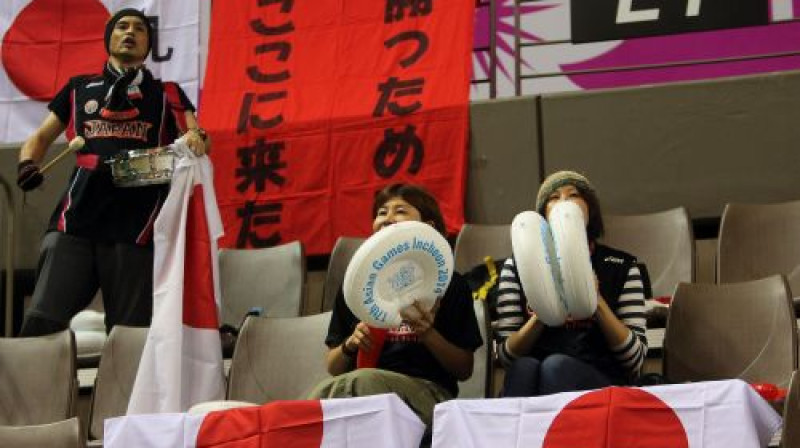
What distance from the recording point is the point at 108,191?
5.16 meters

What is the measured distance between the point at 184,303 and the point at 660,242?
5.80 ft

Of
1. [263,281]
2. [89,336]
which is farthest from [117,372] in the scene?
[263,281]

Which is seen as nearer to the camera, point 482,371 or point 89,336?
point 482,371

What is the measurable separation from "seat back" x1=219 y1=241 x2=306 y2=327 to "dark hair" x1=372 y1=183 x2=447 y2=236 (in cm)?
143

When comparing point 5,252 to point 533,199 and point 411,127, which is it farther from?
point 533,199

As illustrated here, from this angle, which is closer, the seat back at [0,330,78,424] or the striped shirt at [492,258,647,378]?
the striped shirt at [492,258,647,378]

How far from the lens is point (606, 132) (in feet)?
19.2

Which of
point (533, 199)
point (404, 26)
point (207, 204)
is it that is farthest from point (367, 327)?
point (404, 26)

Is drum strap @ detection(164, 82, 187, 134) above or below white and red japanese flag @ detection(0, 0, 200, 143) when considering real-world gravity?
below

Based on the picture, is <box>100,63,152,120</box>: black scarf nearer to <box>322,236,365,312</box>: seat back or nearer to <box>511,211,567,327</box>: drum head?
<box>322,236,365,312</box>: seat back

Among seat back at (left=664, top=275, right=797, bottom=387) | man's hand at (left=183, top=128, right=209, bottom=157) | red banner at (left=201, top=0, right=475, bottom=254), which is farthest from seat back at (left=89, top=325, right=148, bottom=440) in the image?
seat back at (left=664, top=275, right=797, bottom=387)

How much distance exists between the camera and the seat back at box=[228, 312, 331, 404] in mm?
4441

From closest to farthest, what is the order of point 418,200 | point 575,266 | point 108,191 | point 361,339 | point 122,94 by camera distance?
point 575,266 < point 361,339 < point 418,200 < point 108,191 < point 122,94

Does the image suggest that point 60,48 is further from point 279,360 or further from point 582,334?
point 582,334
